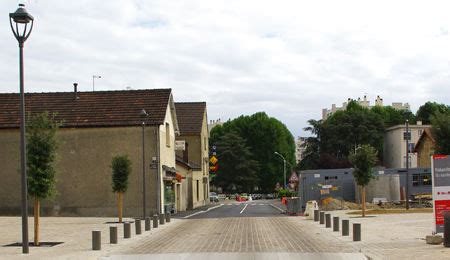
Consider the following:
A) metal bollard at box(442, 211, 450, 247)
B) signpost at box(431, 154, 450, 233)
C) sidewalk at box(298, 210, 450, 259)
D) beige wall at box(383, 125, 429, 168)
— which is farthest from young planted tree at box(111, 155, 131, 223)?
beige wall at box(383, 125, 429, 168)

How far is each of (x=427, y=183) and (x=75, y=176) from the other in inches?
1005

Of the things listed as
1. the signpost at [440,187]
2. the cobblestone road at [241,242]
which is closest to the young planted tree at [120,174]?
the cobblestone road at [241,242]

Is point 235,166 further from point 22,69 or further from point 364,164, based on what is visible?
point 22,69

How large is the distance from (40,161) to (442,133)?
36.2 meters

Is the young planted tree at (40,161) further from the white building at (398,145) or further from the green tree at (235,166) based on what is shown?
the white building at (398,145)

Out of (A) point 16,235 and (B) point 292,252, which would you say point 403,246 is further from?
(A) point 16,235

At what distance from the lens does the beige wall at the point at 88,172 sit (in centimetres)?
3853

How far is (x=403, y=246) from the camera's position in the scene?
1695 centimetres

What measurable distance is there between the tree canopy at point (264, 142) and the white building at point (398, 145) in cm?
1653

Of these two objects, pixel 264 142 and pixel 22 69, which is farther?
pixel 264 142

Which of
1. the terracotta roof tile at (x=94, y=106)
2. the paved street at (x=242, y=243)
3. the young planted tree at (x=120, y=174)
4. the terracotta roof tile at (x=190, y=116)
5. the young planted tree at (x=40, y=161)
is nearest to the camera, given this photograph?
the paved street at (x=242, y=243)

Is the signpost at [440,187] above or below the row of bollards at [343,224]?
above

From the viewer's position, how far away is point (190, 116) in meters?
64.2

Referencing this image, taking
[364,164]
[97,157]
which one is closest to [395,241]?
[364,164]
